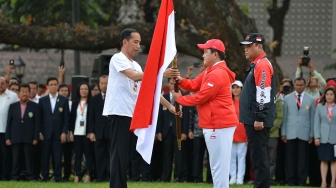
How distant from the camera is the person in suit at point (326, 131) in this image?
17203mm

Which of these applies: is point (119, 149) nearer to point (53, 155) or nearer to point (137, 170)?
point (137, 170)

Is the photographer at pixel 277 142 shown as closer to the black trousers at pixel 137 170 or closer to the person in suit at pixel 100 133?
the black trousers at pixel 137 170

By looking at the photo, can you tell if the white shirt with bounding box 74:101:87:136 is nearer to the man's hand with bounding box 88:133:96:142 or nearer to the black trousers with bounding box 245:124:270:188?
the man's hand with bounding box 88:133:96:142

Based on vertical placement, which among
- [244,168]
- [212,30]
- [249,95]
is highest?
[212,30]

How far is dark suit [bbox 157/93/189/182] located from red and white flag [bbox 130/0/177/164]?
6887 millimetres

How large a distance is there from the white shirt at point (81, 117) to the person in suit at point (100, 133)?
0.75 ft

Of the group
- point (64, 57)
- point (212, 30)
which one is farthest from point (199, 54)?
point (64, 57)

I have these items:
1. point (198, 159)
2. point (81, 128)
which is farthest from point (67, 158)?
point (198, 159)

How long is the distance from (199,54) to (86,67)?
274 inches

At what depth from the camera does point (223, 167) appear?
460 inches

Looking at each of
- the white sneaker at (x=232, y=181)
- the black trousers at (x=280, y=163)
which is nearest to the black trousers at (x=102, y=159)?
the white sneaker at (x=232, y=181)

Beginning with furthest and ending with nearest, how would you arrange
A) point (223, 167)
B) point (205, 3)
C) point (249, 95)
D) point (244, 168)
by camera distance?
point (205, 3) → point (244, 168) → point (249, 95) → point (223, 167)

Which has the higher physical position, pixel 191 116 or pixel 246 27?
pixel 246 27

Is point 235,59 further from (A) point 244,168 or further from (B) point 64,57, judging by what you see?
(B) point 64,57
